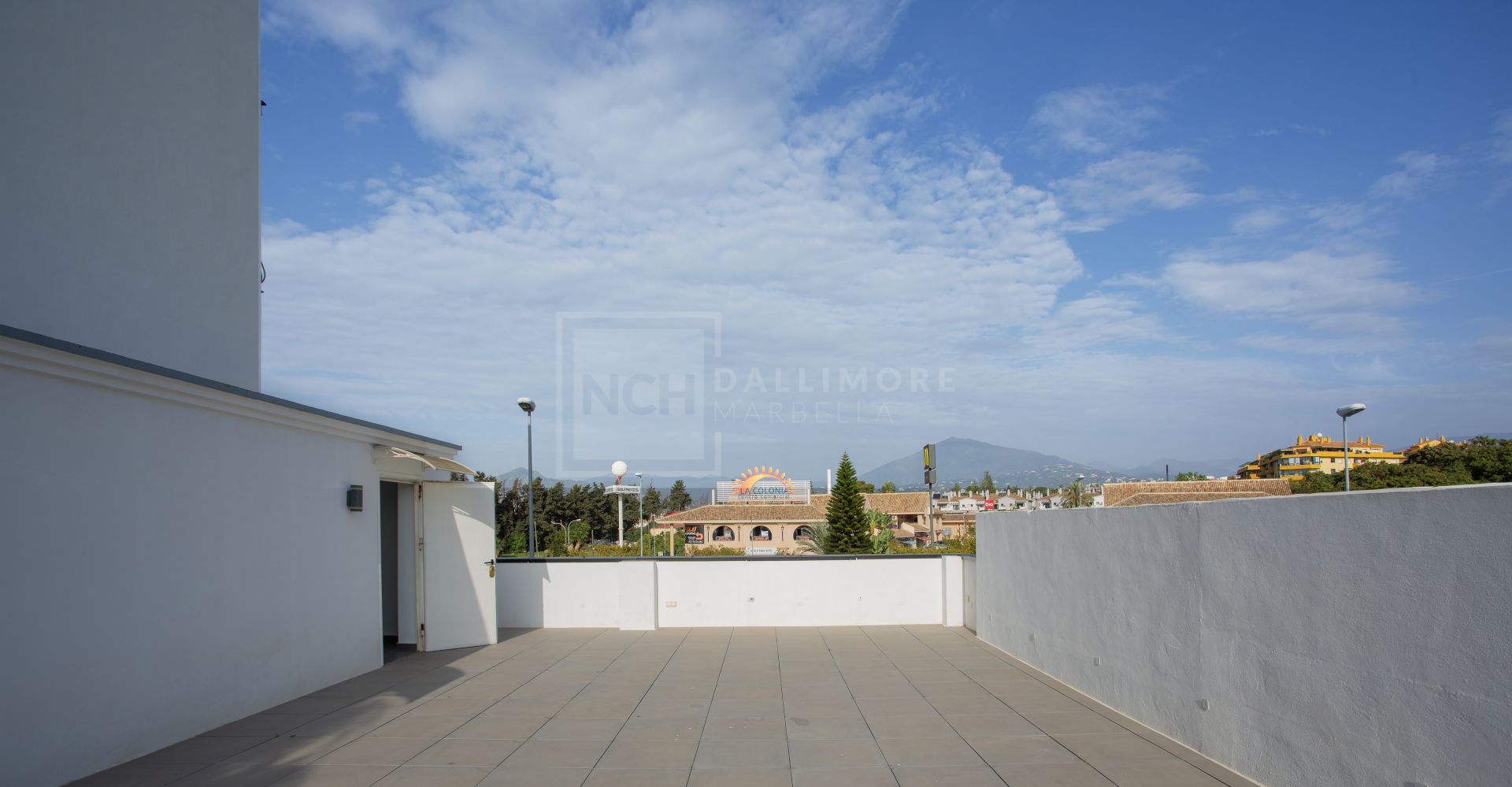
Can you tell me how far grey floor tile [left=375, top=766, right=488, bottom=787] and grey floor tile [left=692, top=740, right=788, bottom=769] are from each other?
1520 mm

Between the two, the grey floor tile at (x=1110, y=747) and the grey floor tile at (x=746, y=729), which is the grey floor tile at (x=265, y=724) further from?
the grey floor tile at (x=1110, y=747)

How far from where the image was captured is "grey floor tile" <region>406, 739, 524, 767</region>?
5711 mm

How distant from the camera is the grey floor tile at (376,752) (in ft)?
18.7

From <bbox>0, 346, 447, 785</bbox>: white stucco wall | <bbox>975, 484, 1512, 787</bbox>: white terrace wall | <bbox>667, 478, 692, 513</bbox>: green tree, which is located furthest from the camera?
<bbox>667, 478, 692, 513</bbox>: green tree

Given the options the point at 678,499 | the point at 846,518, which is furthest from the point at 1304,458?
the point at 846,518

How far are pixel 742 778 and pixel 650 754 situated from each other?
912 mm

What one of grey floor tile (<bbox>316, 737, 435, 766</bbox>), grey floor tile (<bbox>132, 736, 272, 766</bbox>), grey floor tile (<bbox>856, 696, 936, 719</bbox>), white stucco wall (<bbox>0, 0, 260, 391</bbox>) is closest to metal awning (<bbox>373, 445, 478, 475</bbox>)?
white stucco wall (<bbox>0, 0, 260, 391</bbox>)

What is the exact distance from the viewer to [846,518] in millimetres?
34531

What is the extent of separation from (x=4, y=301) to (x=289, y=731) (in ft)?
13.4

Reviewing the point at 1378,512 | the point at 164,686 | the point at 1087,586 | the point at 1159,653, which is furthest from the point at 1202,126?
the point at 164,686

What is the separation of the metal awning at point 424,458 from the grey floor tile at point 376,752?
12.6ft

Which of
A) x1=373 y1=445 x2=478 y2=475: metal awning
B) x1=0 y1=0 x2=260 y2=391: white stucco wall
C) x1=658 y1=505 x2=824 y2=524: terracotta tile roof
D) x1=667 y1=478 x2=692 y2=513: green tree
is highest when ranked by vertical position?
x1=0 y1=0 x2=260 y2=391: white stucco wall

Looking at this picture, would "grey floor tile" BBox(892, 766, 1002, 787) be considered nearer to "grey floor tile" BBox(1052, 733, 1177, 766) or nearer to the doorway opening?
"grey floor tile" BBox(1052, 733, 1177, 766)

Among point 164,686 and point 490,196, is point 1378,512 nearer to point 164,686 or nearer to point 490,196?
point 164,686
